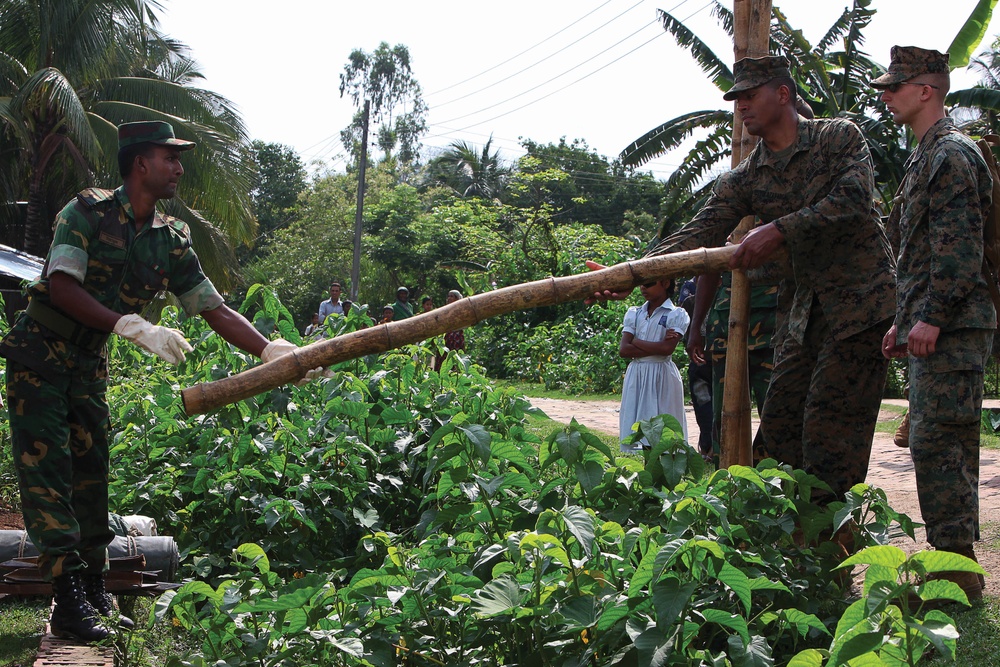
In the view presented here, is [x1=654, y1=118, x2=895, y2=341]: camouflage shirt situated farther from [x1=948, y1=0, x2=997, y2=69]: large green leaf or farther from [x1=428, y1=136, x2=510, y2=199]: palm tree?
[x1=428, y1=136, x2=510, y2=199]: palm tree

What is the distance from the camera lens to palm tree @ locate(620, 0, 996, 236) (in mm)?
15195

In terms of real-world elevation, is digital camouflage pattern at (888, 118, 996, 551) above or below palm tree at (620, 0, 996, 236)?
below

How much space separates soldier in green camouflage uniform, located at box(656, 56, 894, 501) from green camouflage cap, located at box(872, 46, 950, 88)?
28cm

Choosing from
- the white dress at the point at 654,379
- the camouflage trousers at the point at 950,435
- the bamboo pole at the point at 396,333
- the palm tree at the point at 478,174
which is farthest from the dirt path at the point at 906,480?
the palm tree at the point at 478,174

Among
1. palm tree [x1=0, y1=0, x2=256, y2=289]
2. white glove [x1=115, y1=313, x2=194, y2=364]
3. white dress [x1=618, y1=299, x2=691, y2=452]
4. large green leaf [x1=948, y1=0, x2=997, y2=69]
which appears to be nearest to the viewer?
white glove [x1=115, y1=313, x2=194, y2=364]

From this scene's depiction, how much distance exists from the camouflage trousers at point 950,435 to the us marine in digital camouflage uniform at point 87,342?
8.32 ft

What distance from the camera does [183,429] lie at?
17.9 feet

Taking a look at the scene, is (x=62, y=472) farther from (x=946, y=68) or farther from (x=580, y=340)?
(x=580, y=340)

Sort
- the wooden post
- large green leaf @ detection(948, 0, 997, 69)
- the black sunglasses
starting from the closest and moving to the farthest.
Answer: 1. the black sunglasses
2. the wooden post
3. large green leaf @ detection(948, 0, 997, 69)

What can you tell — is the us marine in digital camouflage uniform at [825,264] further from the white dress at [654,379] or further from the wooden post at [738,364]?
the white dress at [654,379]

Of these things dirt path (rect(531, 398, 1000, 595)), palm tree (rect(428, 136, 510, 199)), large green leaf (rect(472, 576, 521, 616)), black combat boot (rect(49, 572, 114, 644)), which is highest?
palm tree (rect(428, 136, 510, 199))

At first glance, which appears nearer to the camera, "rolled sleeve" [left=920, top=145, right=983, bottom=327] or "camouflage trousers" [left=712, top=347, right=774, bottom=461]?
"rolled sleeve" [left=920, top=145, right=983, bottom=327]

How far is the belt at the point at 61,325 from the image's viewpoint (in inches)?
154

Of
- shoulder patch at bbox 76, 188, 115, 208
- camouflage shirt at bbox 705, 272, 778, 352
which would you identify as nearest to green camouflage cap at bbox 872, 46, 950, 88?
camouflage shirt at bbox 705, 272, 778, 352
